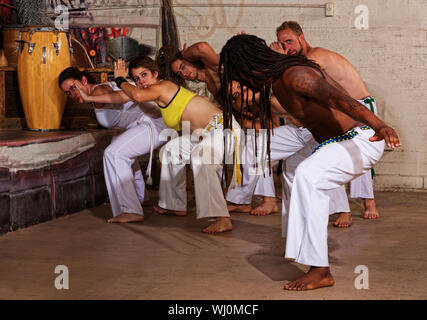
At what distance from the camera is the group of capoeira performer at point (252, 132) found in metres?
3.15

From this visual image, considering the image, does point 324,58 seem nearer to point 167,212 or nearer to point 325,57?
point 325,57

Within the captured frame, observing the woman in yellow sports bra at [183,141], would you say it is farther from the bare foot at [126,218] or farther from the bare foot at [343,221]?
the bare foot at [343,221]

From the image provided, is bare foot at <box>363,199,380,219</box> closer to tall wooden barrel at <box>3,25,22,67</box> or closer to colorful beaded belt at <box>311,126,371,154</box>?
colorful beaded belt at <box>311,126,371,154</box>

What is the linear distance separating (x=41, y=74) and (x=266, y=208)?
241 centimetres

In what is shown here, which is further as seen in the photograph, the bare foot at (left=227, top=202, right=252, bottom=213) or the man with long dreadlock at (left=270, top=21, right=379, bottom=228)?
the bare foot at (left=227, top=202, right=252, bottom=213)

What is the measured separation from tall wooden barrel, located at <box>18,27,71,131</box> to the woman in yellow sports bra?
895mm

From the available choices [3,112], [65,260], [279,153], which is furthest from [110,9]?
[65,260]

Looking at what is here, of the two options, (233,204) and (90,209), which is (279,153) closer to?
(233,204)

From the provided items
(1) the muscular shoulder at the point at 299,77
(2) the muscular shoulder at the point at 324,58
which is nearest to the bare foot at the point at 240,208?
(2) the muscular shoulder at the point at 324,58

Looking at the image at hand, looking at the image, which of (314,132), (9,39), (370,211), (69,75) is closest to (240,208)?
(370,211)

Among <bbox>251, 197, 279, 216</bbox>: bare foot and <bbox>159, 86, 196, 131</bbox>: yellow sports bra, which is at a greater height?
<bbox>159, 86, 196, 131</bbox>: yellow sports bra

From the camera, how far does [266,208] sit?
542cm

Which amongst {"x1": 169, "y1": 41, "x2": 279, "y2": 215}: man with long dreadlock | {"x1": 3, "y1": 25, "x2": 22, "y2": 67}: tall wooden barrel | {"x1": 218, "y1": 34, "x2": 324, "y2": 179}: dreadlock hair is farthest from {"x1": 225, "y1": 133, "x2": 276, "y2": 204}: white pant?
{"x1": 3, "y1": 25, "x2": 22, "y2": 67}: tall wooden barrel

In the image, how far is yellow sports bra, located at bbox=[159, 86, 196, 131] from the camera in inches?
191
